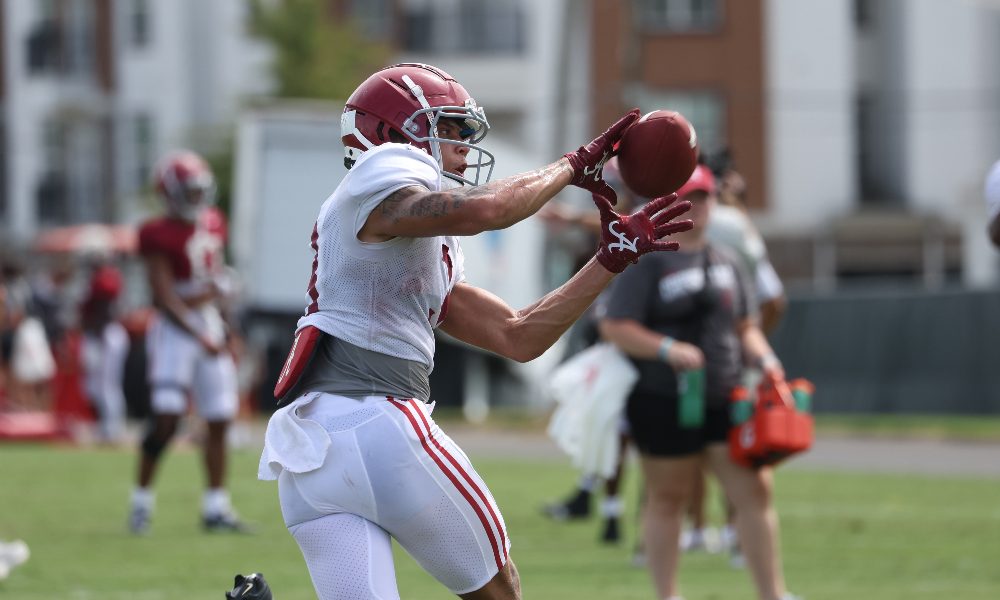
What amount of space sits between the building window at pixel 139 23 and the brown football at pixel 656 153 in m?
39.2

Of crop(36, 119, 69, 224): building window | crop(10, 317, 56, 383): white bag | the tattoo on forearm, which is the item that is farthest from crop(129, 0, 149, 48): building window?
the tattoo on forearm

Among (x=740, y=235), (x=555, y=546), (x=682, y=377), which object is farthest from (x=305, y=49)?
(x=682, y=377)

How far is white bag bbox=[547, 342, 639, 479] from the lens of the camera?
317 inches

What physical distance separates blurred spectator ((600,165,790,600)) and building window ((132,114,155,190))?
36.5 meters

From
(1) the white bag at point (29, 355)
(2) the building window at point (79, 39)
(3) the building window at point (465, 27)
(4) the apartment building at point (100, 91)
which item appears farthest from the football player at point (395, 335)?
(2) the building window at point (79, 39)

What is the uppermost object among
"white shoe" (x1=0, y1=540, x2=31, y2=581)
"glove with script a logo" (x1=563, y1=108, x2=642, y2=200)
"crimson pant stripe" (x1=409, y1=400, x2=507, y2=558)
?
"glove with script a logo" (x1=563, y1=108, x2=642, y2=200)

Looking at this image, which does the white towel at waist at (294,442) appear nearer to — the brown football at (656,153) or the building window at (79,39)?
the brown football at (656,153)

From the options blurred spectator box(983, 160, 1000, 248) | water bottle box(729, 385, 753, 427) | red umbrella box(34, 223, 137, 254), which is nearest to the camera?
blurred spectator box(983, 160, 1000, 248)

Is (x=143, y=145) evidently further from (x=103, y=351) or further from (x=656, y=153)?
(x=656, y=153)

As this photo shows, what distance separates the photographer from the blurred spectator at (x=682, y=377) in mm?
7387

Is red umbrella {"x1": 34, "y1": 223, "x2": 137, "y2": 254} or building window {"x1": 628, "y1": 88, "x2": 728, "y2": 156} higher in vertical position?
building window {"x1": 628, "y1": 88, "x2": 728, "y2": 156}

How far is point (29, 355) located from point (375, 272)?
18.2m

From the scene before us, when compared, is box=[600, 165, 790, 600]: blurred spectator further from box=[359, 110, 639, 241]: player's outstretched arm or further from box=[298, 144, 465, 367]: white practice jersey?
box=[359, 110, 639, 241]: player's outstretched arm

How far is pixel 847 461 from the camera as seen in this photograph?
16359 mm
